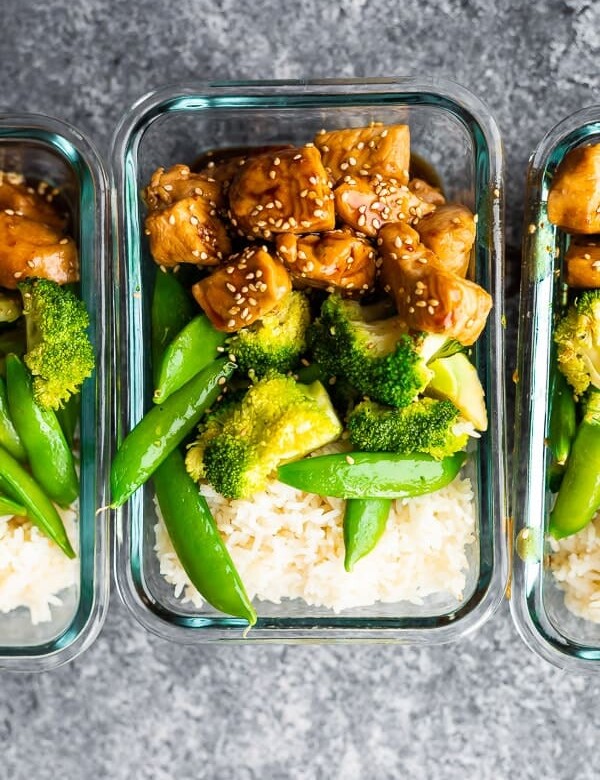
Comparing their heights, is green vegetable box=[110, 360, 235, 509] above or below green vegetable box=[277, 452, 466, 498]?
above

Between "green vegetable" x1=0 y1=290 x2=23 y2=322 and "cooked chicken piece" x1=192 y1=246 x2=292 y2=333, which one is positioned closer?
"cooked chicken piece" x1=192 y1=246 x2=292 y2=333

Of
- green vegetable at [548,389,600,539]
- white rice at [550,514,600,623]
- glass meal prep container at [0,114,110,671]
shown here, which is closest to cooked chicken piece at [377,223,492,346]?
green vegetable at [548,389,600,539]

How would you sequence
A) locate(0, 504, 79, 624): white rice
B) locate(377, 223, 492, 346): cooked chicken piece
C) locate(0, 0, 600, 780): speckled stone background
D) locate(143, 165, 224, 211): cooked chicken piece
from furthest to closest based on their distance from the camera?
locate(0, 0, 600, 780): speckled stone background → locate(0, 504, 79, 624): white rice → locate(143, 165, 224, 211): cooked chicken piece → locate(377, 223, 492, 346): cooked chicken piece

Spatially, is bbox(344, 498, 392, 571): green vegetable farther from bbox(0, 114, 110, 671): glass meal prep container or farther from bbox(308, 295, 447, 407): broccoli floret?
bbox(0, 114, 110, 671): glass meal prep container

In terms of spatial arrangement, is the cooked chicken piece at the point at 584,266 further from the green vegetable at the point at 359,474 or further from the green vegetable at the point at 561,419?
the green vegetable at the point at 359,474

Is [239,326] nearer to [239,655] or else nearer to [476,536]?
[476,536]

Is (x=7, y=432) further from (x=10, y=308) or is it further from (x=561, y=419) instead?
(x=561, y=419)
